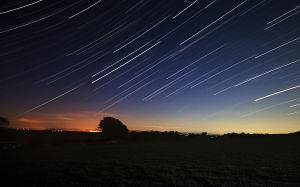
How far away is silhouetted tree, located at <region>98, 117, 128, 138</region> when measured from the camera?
236ft

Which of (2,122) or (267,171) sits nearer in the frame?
(267,171)

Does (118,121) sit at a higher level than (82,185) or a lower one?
higher

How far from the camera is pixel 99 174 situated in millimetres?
15625

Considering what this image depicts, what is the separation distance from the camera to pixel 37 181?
519 inches

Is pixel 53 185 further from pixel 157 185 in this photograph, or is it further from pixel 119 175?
pixel 157 185

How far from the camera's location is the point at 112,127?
2854 inches

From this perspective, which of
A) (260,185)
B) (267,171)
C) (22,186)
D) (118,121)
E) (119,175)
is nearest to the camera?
(22,186)

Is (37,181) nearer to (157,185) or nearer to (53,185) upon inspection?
(53,185)

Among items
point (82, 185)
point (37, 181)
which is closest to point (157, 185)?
point (82, 185)

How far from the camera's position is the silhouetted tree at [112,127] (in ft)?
236

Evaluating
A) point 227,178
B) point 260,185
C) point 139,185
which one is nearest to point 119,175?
point 139,185

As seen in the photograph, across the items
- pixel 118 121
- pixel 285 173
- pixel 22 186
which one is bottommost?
pixel 285 173

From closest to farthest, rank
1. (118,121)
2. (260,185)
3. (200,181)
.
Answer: (260,185), (200,181), (118,121)

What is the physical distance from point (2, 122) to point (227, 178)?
67277 millimetres
